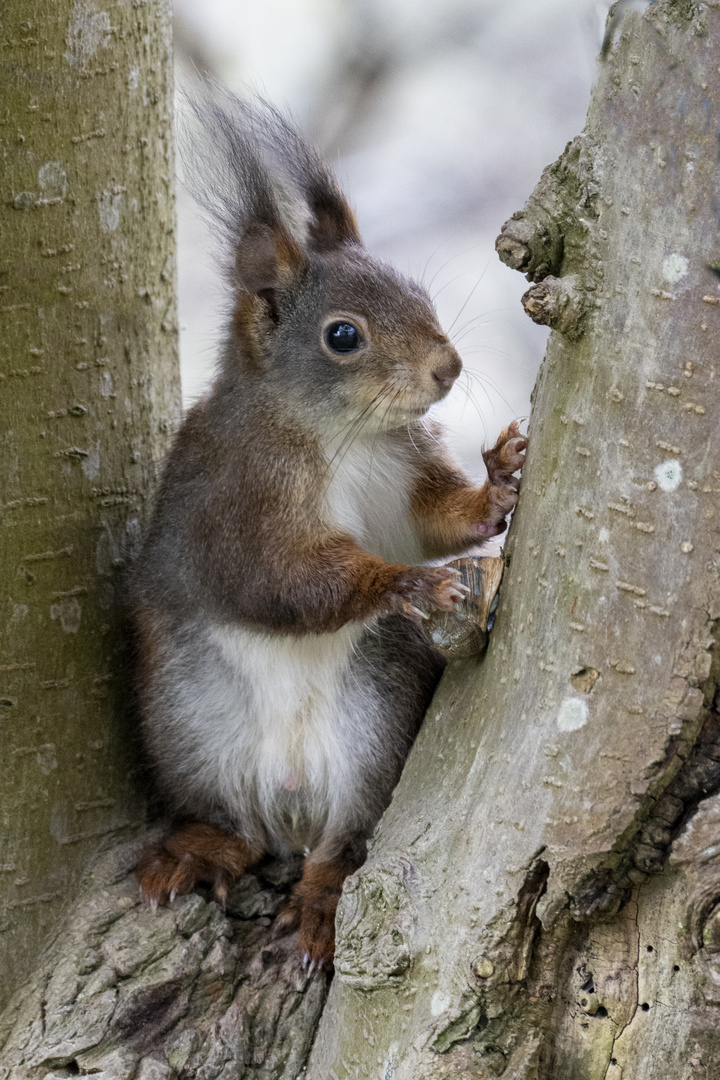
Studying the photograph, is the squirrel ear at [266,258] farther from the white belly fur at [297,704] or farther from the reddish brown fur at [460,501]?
the reddish brown fur at [460,501]

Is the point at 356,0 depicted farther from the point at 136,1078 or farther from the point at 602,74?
the point at 136,1078

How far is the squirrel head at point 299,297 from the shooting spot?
187 centimetres

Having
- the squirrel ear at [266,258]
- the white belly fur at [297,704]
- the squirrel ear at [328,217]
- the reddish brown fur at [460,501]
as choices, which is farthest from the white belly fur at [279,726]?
the squirrel ear at [328,217]

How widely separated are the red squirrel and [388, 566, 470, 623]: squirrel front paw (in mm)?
65

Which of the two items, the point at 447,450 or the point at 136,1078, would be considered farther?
the point at 447,450

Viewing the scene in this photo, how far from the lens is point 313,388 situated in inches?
75.4

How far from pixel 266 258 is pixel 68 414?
460mm

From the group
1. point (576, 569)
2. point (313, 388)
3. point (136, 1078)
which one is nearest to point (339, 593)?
point (313, 388)

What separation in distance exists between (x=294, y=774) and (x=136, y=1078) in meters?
0.61

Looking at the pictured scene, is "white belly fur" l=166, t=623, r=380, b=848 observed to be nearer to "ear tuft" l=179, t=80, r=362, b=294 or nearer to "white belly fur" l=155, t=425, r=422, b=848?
"white belly fur" l=155, t=425, r=422, b=848

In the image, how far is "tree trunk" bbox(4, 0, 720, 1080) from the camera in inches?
50.9

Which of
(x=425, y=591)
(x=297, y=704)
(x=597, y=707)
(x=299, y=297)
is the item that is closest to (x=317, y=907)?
(x=297, y=704)

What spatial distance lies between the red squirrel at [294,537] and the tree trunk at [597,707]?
35cm

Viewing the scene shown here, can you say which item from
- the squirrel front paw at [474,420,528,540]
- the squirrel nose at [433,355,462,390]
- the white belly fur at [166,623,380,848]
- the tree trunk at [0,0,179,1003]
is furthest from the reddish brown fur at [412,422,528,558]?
the tree trunk at [0,0,179,1003]
